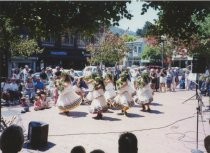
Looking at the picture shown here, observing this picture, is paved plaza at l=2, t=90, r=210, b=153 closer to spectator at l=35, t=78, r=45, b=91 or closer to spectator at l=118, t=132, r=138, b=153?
spectator at l=35, t=78, r=45, b=91

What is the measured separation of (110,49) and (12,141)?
41.3m

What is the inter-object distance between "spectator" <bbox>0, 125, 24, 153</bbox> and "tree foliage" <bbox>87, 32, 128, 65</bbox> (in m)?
40.9

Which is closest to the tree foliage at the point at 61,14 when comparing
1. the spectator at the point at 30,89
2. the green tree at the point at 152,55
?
the spectator at the point at 30,89

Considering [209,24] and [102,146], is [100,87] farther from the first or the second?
[209,24]

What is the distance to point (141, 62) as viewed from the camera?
72438mm

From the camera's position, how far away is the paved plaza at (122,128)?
977cm

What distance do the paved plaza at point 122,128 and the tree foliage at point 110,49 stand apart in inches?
1053

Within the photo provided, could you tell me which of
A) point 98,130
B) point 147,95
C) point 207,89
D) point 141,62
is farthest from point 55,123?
point 141,62

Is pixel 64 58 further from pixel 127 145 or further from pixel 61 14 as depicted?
pixel 127 145

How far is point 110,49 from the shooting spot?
1729 inches

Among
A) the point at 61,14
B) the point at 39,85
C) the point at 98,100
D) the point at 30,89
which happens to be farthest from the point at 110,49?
the point at 61,14

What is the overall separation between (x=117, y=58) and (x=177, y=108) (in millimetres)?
27221

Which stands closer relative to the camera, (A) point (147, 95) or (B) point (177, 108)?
(A) point (147, 95)

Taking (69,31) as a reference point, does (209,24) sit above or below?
above
